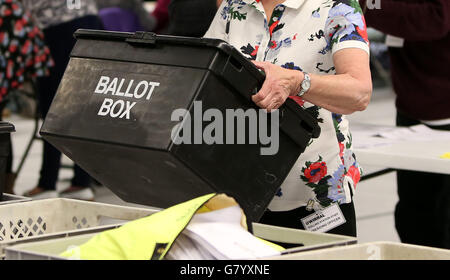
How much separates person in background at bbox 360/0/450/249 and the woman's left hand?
156 centimetres

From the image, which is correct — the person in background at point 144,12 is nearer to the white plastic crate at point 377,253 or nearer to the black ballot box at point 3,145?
the black ballot box at point 3,145

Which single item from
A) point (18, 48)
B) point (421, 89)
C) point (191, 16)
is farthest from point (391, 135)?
point (18, 48)

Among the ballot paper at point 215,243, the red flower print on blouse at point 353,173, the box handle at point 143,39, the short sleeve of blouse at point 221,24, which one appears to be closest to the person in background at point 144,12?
the short sleeve of blouse at point 221,24

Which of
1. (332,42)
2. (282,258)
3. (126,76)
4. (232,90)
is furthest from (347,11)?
(282,258)

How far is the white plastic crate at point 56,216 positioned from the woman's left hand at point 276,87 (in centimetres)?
34

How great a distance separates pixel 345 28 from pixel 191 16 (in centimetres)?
193

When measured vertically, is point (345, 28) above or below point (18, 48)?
above

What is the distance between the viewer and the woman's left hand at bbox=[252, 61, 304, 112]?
5.71 ft

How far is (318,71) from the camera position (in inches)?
79.4

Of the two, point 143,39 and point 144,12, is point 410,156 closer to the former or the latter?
point 143,39

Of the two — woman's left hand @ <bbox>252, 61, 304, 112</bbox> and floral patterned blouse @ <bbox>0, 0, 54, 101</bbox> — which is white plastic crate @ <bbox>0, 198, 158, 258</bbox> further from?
floral patterned blouse @ <bbox>0, 0, 54, 101</bbox>

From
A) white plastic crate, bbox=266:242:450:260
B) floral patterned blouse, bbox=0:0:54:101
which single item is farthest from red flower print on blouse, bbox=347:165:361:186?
floral patterned blouse, bbox=0:0:54:101

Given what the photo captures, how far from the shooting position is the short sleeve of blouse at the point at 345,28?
192cm

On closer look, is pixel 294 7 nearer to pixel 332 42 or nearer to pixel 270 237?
pixel 332 42
